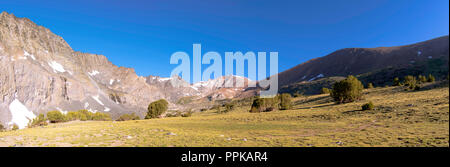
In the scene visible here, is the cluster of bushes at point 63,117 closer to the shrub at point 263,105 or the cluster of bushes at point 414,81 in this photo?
the shrub at point 263,105

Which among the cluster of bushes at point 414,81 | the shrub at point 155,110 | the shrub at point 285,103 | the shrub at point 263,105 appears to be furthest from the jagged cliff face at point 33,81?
the cluster of bushes at point 414,81

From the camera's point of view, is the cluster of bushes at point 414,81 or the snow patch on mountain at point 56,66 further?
the snow patch on mountain at point 56,66

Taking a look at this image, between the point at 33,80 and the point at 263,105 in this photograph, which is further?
the point at 33,80

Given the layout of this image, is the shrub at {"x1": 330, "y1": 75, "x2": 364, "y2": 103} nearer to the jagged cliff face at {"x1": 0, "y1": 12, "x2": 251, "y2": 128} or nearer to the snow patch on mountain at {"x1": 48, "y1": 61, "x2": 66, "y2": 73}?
the jagged cliff face at {"x1": 0, "y1": 12, "x2": 251, "y2": 128}

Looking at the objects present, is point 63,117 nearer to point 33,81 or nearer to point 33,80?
point 33,81

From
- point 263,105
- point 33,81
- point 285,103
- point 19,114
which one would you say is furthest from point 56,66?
point 285,103

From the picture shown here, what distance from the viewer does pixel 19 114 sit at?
110188 mm

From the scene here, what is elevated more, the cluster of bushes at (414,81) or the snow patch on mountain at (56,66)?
the snow patch on mountain at (56,66)

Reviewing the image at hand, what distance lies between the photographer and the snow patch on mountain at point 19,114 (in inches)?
4029

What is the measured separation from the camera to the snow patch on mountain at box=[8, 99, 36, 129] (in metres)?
102
